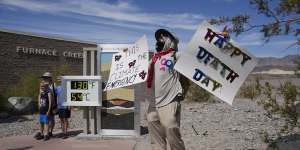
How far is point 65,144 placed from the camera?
964cm

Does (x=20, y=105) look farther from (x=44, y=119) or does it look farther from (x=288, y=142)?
(x=288, y=142)

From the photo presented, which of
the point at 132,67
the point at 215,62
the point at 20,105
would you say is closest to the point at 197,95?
the point at 20,105

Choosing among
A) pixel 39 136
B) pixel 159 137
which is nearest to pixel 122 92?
pixel 39 136

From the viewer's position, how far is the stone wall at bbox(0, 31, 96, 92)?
70.0ft

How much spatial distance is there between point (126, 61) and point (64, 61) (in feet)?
61.0

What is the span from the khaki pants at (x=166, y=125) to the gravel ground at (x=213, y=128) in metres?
1.12

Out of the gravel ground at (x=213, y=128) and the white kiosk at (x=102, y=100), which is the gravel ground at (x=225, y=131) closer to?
the gravel ground at (x=213, y=128)

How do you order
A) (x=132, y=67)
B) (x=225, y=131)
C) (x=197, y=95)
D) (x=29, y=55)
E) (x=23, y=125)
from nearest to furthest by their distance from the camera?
(x=132, y=67) → (x=225, y=131) → (x=23, y=125) → (x=197, y=95) → (x=29, y=55)

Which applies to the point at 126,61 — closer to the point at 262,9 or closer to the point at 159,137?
the point at 159,137

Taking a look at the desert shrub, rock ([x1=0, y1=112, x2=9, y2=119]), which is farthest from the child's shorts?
the desert shrub

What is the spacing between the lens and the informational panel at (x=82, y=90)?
10164 millimetres

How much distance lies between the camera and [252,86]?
19.0 ft

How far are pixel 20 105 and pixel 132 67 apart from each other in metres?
10.5

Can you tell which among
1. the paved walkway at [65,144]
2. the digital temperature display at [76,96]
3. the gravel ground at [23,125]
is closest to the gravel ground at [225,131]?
the paved walkway at [65,144]
